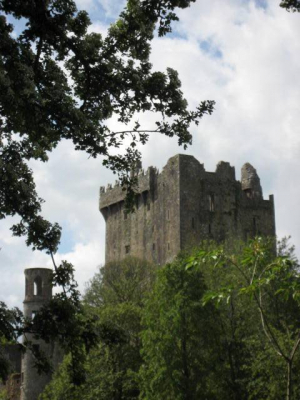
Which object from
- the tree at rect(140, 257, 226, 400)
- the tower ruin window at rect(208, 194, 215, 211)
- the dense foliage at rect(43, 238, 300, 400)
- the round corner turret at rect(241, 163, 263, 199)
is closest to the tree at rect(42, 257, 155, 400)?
the dense foliage at rect(43, 238, 300, 400)

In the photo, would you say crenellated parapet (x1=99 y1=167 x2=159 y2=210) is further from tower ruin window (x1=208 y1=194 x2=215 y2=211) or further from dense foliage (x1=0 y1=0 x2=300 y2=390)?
dense foliage (x1=0 y1=0 x2=300 y2=390)

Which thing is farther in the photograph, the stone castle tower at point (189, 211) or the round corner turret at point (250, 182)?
the round corner turret at point (250, 182)

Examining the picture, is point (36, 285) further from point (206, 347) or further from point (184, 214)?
point (206, 347)

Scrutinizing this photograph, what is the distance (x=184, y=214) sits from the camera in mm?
63344

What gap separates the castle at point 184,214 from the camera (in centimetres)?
6272

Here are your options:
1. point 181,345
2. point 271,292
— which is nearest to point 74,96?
point 181,345

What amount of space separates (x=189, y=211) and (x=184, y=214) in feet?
2.18

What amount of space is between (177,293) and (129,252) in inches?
1384

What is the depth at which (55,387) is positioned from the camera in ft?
145

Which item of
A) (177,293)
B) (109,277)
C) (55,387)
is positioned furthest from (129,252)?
(177,293)

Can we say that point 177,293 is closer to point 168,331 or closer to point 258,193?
point 168,331

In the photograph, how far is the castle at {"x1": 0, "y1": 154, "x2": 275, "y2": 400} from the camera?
206 feet

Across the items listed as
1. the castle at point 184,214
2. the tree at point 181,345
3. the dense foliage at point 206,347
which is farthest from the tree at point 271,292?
the castle at point 184,214

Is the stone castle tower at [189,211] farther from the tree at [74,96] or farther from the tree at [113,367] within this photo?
the tree at [74,96]
